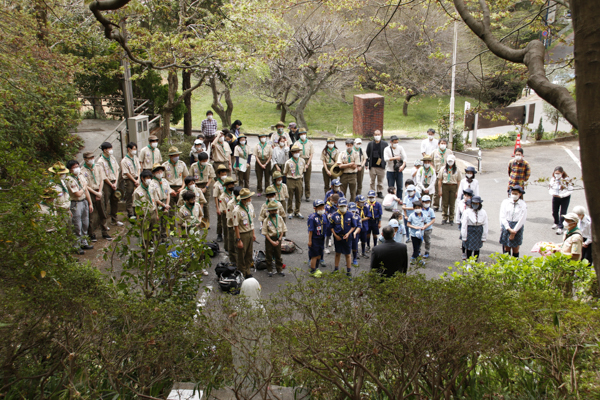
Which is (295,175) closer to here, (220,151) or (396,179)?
(220,151)

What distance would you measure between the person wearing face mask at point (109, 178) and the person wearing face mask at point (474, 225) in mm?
8220

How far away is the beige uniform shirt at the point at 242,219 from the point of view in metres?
9.70

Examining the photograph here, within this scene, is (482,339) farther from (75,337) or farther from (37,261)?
(37,261)

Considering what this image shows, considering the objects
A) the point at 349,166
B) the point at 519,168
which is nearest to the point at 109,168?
the point at 349,166

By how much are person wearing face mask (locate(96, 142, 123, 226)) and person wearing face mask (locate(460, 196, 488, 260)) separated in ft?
27.0

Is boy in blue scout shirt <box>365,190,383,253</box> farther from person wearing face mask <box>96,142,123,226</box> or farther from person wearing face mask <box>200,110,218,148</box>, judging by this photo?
person wearing face mask <box>200,110,218,148</box>

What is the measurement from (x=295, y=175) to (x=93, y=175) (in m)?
5.09

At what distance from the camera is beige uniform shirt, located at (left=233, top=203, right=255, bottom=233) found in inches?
382

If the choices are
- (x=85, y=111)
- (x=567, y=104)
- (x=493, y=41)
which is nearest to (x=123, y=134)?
(x=85, y=111)

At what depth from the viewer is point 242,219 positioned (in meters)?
9.77

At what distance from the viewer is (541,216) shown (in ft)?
46.3

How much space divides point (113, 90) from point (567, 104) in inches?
783

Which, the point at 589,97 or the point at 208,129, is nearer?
the point at 589,97

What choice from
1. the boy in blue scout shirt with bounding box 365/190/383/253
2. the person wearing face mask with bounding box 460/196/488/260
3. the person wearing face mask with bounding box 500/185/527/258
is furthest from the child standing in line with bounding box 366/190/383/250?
the person wearing face mask with bounding box 500/185/527/258
